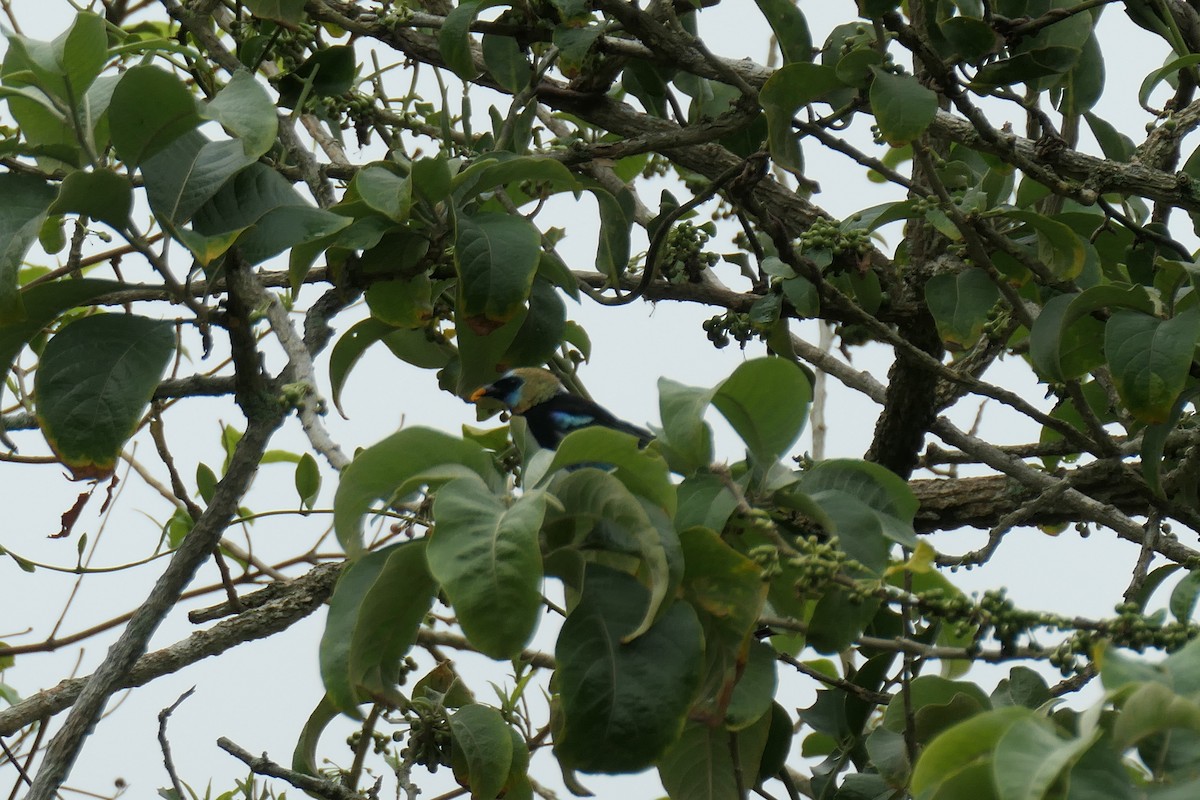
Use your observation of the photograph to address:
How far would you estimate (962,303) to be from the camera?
109 inches

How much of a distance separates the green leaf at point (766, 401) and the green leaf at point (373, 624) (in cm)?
58

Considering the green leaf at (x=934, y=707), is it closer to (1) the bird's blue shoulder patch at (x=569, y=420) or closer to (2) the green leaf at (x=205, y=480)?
(2) the green leaf at (x=205, y=480)

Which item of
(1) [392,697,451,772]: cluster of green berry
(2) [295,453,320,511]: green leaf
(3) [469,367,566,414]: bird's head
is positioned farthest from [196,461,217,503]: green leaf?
(3) [469,367,566,414]: bird's head

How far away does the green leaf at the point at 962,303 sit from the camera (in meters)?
2.74

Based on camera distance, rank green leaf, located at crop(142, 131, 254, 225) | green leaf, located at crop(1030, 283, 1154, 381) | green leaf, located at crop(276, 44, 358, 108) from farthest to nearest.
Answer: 1. green leaf, located at crop(276, 44, 358, 108)
2. green leaf, located at crop(1030, 283, 1154, 381)
3. green leaf, located at crop(142, 131, 254, 225)

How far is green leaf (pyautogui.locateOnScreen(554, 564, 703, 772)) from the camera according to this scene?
1.74 m

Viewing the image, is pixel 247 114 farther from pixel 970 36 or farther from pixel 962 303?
pixel 962 303

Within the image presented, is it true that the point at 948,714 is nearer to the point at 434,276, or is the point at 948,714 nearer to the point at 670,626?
the point at 670,626

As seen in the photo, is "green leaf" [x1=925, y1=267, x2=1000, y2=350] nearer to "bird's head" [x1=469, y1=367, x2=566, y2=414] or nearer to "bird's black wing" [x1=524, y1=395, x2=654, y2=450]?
"bird's black wing" [x1=524, y1=395, x2=654, y2=450]

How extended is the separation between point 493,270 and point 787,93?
2.52 ft

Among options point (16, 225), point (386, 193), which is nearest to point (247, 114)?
point (386, 193)

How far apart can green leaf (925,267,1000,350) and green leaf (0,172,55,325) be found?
187 cm

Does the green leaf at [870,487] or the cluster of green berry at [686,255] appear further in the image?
the cluster of green berry at [686,255]

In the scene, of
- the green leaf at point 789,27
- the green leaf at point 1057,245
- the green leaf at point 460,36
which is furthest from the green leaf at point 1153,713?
the green leaf at point 460,36
